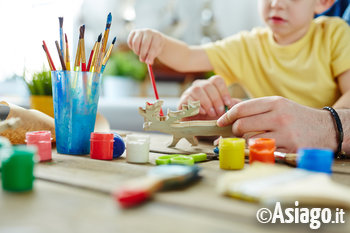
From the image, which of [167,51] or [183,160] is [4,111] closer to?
[183,160]

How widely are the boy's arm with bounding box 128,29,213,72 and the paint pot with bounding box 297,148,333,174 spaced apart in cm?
57

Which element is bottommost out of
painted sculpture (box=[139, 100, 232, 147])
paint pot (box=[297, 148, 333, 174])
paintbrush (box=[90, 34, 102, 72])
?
paint pot (box=[297, 148, 333, 174])

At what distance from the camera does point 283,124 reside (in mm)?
723

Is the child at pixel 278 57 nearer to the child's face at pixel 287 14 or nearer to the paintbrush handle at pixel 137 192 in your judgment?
the child's face at pixel 287 14

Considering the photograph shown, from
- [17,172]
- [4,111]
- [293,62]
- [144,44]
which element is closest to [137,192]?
[17,172]

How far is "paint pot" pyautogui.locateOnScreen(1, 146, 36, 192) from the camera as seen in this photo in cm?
45

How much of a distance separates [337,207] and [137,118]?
1923mm

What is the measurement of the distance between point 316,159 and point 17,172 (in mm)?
421

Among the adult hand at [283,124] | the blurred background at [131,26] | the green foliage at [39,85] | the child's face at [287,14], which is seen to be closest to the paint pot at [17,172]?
the adult hand at [283,124]

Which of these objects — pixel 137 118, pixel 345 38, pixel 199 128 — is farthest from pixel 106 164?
pixel 137 118

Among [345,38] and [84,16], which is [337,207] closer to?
[345,38]

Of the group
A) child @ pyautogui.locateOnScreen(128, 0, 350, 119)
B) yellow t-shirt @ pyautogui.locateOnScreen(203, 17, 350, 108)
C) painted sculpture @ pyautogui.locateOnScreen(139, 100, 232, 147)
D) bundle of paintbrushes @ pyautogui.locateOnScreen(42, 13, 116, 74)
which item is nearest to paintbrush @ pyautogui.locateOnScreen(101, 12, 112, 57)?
bundle of paintbrushes @ pyautogui.locateOnScreen(42, 13, 116, 74)

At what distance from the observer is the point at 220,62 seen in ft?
4.47

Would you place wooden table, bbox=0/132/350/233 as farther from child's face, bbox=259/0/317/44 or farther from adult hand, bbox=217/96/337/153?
child's face, bbox=259/0/317/44
